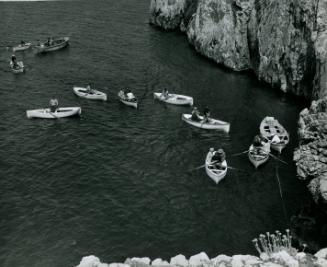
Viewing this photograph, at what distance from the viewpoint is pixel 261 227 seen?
139ft

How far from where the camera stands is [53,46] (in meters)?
81.2

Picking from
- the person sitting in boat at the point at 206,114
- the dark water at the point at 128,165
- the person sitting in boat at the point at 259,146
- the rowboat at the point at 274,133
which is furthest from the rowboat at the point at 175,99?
the person sitting in boat at the point at 259,146

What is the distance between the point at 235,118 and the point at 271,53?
517 inches

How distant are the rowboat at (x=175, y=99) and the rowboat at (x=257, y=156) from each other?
1523cm

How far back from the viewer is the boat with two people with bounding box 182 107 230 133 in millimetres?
58737

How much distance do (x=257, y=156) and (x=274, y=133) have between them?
236 inches

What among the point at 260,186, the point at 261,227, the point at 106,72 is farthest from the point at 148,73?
the point at 261,227

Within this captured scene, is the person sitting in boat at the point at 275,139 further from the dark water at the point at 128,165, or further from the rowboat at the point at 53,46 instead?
the rowboat at the point at 53,46

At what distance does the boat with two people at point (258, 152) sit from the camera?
51.5m

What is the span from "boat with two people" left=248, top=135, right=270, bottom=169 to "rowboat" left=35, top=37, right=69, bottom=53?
1662 inches

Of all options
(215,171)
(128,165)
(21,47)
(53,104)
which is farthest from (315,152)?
(21,47)

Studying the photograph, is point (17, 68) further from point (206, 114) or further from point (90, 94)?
point (206, 114)

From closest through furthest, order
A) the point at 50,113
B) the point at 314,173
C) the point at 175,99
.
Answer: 1. the point at 314,173
2. the point at 50,113
3. the point at 175,99

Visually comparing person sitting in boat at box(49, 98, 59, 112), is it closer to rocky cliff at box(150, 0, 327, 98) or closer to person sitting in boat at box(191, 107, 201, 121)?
person sitting in boat at box(191, 107, 201, 121)
